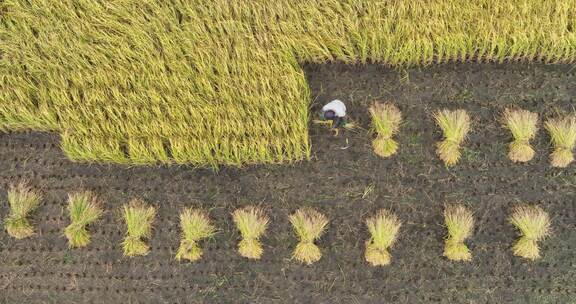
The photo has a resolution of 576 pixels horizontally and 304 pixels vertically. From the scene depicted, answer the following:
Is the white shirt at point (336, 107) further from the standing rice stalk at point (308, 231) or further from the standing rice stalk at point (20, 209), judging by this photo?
the standing rice stalk at point (20, 209)

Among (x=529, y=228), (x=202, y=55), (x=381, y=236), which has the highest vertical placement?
(x=202, y=55)

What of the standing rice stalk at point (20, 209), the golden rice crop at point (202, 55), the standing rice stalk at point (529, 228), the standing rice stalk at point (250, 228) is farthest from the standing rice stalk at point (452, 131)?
the standing rice stalk at point (20, 209)

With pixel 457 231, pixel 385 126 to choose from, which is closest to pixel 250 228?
pixel 385 126

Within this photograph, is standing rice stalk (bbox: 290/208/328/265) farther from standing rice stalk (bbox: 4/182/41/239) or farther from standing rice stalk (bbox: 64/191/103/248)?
standing rice stalk (bbox: 4/182/41/239)

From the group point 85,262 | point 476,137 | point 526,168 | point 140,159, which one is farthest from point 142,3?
point 526,168

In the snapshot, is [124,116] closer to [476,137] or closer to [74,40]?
[74,40]

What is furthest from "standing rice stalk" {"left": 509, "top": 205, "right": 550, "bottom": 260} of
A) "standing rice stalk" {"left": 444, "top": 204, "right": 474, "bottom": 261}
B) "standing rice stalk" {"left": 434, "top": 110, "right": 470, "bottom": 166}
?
"standing rice stalk" {"left": 434, "top": 110, "right": 470, "bottom": 166}

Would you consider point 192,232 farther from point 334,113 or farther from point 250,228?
point 334,113
